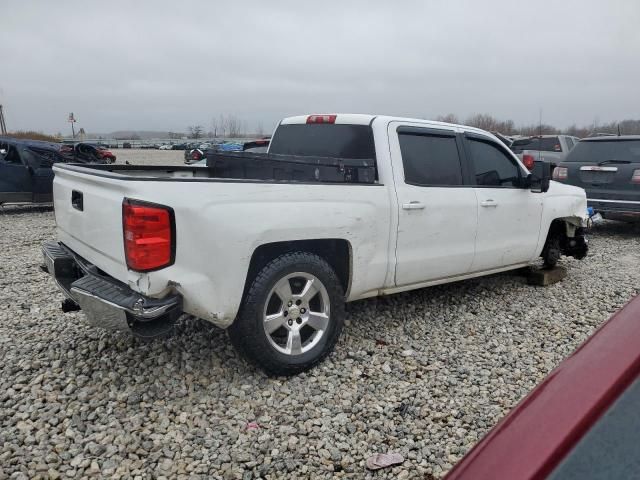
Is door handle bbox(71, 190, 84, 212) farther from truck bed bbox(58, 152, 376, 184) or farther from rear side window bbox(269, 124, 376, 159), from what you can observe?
rear side window bbox(269, 124, 376, 159)

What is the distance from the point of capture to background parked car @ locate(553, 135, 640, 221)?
26.0 feet

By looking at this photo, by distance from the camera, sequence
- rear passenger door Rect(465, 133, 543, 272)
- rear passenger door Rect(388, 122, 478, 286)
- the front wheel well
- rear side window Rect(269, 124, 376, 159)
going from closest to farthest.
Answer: the front wheel well
rear passenger door Rect(388, 122, 478, 286)
rear side window Rect(269, 124, 376, 159)
rear passenger door Rect(465, 133, 543, 272)

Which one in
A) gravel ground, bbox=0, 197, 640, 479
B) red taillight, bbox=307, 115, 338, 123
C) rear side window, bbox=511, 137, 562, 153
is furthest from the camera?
rear side window, bbox=511, 137, 562, 153

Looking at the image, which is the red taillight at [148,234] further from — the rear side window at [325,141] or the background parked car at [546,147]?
the background parked car at [546,147]

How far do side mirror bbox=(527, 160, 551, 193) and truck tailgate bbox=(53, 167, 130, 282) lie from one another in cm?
387

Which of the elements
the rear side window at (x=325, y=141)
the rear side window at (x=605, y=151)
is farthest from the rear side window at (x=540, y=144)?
the rear side window at (x=325, y=141)

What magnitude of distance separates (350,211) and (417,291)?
2122mm

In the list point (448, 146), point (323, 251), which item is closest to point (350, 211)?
point (323, 251)

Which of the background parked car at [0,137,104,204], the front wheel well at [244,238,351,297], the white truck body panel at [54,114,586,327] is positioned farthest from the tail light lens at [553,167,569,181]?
the background parked car at [0,137,104,204]

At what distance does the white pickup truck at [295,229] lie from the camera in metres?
2.78

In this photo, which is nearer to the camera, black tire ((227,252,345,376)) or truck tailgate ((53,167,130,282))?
truck tailgate ((53,167,130,282))

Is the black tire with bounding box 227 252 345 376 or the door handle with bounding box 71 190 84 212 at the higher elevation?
the door handle with bounding box 71 190 84 212

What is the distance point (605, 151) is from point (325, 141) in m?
6.49

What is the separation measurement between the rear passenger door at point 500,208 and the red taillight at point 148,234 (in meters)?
2.84
